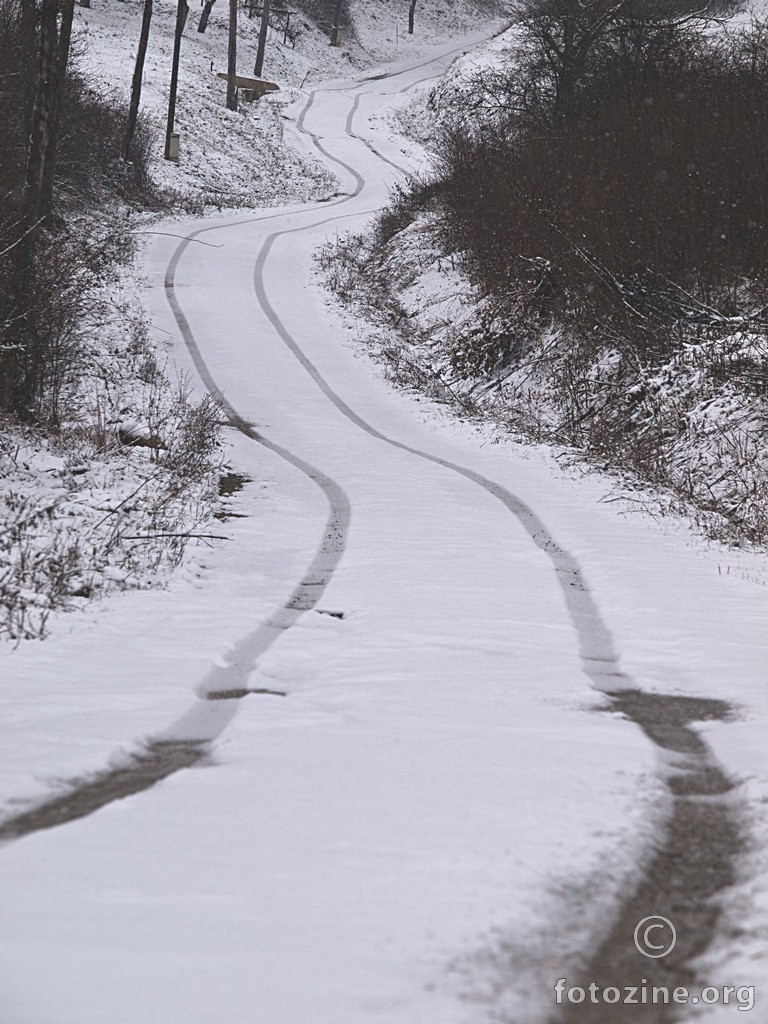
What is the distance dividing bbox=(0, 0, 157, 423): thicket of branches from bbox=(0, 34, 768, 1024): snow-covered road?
10.5ft

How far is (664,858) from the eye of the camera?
9.18ft

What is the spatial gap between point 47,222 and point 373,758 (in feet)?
53.3

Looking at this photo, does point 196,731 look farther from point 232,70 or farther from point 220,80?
point 220,80

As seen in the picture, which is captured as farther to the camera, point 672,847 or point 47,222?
point 47,222

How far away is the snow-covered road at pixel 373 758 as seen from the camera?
2.19 metres

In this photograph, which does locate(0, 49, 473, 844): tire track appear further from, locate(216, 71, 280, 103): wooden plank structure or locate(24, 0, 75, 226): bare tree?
locate(216, 71, 280, 103): wooden plank structure

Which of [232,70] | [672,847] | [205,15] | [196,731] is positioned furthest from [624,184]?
[205,15]

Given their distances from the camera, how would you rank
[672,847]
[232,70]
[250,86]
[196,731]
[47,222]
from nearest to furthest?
[672,847] < [196,731] < [47,222] < [232,70] < [250,86]

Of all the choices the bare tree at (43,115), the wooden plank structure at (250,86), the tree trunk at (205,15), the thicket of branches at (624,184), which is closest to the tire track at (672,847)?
the thicket of branches at (624,184)

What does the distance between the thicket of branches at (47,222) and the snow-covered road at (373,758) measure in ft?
10.5

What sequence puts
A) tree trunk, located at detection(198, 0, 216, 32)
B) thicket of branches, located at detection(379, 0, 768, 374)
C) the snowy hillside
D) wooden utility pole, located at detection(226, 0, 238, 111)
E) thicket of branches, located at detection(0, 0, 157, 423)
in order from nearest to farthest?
thicket of branches, located at detection(0, 0, 157, 423), thicket of branches, located at detection(379, 0, 768, 374), the snowy hillside, wooden utility pole, located at detection(226, 0, 238, 111), tree trunk, located at detection(198, 0, 216, 32)

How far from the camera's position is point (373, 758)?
3.47 metres

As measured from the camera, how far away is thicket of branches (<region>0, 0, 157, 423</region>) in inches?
378

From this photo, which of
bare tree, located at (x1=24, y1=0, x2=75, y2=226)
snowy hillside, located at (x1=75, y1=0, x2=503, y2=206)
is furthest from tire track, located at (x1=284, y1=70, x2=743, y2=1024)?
snowy hillside, located at (x1=75, y1=0, x2=503, y2=206)
